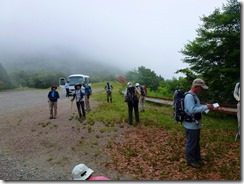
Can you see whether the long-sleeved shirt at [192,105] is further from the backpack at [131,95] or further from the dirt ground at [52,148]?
the backpack at [131,95]

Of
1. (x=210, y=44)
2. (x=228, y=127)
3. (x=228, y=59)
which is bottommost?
(x=228, y=127)

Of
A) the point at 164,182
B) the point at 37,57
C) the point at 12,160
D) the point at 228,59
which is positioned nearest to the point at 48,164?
the point at 12,160

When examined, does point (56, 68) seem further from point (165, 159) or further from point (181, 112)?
point (181, 112)

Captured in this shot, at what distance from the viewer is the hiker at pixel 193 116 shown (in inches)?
186

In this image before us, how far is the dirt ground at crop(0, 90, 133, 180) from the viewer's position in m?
5.34

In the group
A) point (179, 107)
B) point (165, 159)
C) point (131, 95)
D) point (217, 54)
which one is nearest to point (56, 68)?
point (131, 95)

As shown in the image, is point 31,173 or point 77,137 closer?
point 31,173

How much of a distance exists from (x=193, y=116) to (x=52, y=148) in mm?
4208

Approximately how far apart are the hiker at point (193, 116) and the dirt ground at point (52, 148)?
144 centimetres

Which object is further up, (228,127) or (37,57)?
(37,57)

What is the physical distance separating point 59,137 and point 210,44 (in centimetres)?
749

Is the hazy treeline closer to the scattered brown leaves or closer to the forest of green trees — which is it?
the forest of green trees

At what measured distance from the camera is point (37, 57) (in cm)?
1466

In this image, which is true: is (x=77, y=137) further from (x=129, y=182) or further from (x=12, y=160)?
(x=129, y=182)
